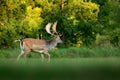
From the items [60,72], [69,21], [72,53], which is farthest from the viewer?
[69,21]

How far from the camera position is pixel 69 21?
3616 cm

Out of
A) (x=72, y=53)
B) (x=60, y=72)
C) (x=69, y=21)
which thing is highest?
(x=60, y=72)

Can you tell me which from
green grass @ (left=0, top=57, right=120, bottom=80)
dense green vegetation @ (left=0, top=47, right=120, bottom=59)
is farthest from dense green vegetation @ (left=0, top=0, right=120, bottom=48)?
green grass @ (left=0, top=57, right=120, bottom=80)

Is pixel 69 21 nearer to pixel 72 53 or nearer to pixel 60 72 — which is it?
pixel 72 53

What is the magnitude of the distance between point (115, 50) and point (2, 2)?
9.23 meters

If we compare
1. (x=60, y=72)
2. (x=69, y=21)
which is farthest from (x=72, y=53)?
(x=60, y=72)

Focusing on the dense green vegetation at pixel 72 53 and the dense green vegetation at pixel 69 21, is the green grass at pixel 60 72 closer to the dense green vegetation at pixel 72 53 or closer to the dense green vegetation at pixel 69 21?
the dense green vegetation at pixel 72 53

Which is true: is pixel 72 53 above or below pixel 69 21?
below

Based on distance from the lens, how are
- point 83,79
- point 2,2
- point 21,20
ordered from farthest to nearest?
point 21,20 < point 2,2 < point 83,79

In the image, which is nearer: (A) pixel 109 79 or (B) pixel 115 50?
(A) pixel 109 79

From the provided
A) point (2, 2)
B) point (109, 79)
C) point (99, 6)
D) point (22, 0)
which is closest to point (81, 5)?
point (99, 6)

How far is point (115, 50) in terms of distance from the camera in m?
29.0

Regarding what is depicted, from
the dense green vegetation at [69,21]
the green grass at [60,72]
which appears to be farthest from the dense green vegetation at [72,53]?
the green grass at [60,72]

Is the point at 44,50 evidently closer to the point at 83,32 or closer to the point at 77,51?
the point at 77,51
